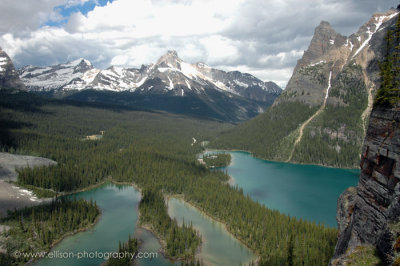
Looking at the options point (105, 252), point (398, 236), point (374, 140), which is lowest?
point (105, 252)

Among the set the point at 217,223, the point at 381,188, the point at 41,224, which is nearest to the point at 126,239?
the point at 41,224

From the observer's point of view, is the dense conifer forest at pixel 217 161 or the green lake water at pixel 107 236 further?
the dense conifer forest at pixel 217 161

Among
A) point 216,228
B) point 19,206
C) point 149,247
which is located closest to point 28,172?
point 19,206

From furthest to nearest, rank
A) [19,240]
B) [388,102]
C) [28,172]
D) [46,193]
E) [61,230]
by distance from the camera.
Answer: [28,172], [46,193], [61,230], [19,240], [388,102]

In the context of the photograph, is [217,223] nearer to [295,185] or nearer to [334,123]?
[295,185]

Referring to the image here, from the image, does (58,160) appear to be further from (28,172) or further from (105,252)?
(105,252)

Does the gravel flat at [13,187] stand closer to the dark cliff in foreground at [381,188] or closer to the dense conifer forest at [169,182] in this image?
the dense conifer forest at [169,182]

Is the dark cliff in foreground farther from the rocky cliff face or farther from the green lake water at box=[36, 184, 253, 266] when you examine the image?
the green lake water at box=[36, 184, 253, 266]

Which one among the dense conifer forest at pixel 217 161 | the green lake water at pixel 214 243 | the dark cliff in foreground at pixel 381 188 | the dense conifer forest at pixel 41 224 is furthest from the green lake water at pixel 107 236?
the dense conifer forest at pixel 217 161
